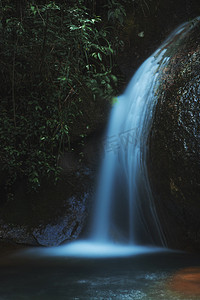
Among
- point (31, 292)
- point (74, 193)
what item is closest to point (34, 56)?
point (74, 193)

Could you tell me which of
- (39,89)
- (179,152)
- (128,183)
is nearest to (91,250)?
(128,183)

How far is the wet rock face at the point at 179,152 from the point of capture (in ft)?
12.2

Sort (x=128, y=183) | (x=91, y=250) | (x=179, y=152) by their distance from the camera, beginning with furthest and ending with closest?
(x=128, y=183), (x=91, y=250), (x=179, y=152)

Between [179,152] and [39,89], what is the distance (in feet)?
8.84

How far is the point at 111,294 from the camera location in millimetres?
2672

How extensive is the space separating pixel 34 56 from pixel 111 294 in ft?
12.5

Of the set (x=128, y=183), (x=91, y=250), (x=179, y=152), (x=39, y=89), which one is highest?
(x=39, y=89)

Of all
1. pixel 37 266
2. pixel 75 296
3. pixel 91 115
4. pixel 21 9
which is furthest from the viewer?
pixel 91 115

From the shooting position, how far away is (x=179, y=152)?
379 centimetres

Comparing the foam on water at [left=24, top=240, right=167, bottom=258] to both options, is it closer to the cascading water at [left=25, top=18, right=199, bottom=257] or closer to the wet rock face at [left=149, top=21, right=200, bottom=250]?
the cascading water at [left=25, top=18, right=199, bottom=257]

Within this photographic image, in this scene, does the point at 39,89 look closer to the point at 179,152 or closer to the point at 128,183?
the point at 128,183

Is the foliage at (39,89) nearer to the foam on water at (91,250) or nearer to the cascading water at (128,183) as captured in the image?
the cascading water at (128,183)

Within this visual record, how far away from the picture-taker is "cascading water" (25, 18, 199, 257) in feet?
14.7

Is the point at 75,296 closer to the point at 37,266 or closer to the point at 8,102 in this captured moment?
the point at 37,266
